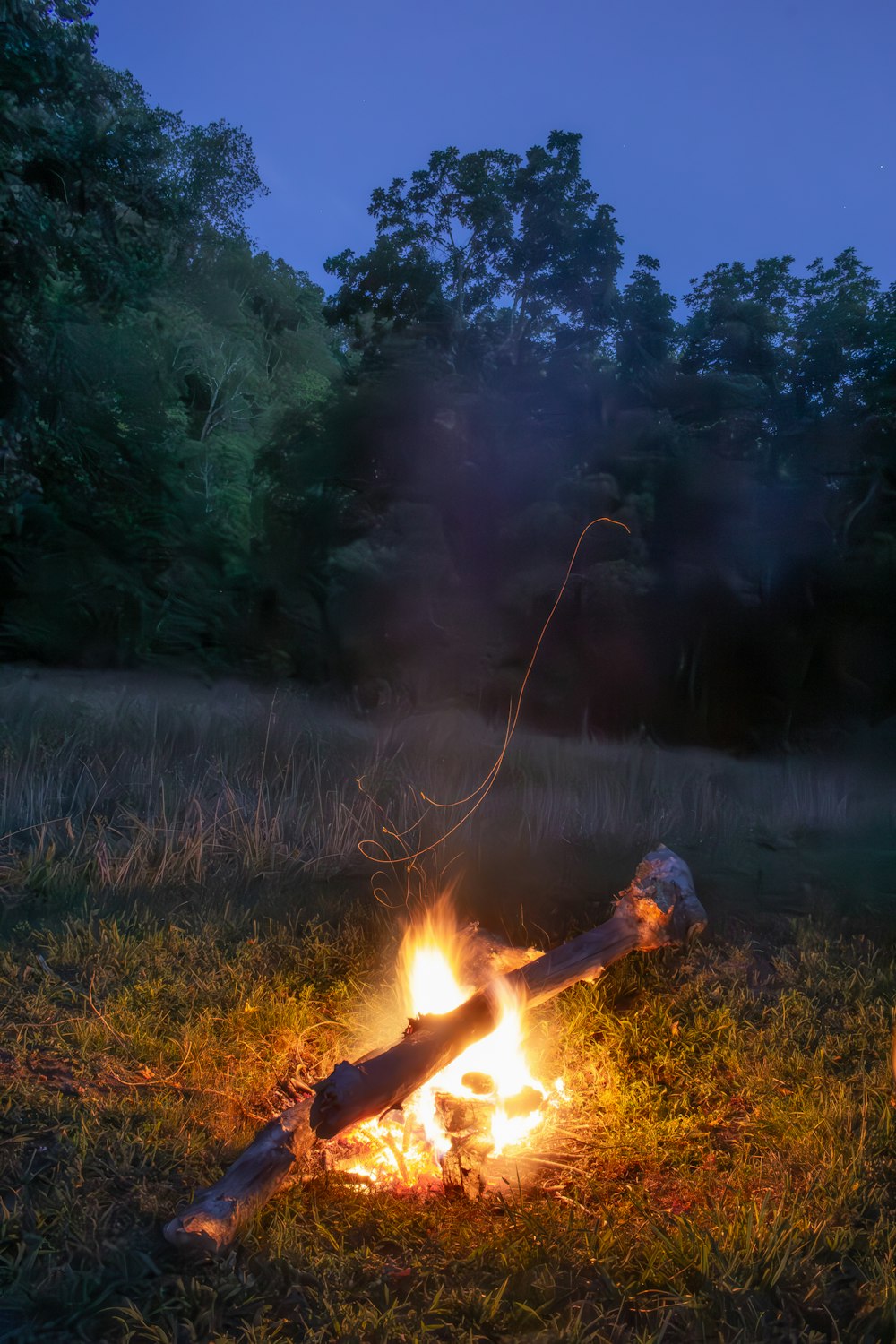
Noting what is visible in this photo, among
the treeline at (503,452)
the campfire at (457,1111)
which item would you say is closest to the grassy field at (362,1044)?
the campfire at (457,1111)

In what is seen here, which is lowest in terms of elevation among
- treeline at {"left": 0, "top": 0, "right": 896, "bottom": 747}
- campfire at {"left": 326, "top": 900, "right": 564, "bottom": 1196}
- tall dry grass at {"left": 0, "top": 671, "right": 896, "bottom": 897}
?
campfire at {"left": 326, "top": 900, "right": 564, "bottom": 1196}

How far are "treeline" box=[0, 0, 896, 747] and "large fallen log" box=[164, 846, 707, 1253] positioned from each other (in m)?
4.66

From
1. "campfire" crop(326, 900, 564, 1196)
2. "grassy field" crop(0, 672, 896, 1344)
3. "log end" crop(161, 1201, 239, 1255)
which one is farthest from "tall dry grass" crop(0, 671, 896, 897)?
"log end" crop(161, 1201, 239, 1255)

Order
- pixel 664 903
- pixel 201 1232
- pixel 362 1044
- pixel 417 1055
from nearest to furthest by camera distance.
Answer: pixel 201 1232
pixel 417 1055
pixel 362 1044
pixel 664 903

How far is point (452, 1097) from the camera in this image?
10.0 ft

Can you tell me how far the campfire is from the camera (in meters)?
2.80

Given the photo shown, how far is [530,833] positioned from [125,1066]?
3.21 m

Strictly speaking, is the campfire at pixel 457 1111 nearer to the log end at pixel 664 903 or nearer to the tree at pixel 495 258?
the log end at pixel 664 903

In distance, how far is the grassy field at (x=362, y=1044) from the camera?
204cm

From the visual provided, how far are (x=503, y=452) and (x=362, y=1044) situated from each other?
6.20 meters

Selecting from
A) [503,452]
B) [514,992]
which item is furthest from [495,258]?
[514,992]

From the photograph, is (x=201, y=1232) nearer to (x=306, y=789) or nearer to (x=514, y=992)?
(x=514, y=992)

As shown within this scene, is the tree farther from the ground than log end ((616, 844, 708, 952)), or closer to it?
farther from the ground

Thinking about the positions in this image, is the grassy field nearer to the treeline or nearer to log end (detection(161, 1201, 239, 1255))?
log end (detection(161, 1201, 239, 1255))
